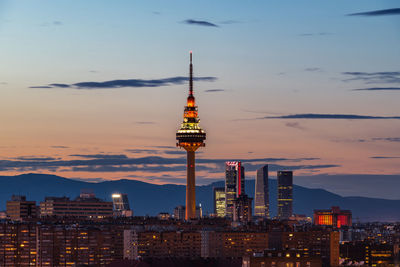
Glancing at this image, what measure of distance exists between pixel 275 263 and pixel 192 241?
73.1 meters

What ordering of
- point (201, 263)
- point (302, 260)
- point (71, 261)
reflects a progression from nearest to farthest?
point (302, 260) → point (201, 263) → point (71, 261)

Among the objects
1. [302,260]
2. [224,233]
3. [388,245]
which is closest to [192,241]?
[224,233]

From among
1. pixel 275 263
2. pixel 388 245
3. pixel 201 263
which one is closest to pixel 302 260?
pixel 275 263

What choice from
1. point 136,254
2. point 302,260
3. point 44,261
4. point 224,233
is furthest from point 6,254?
point 302,260

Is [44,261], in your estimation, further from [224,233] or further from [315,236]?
[315,236]

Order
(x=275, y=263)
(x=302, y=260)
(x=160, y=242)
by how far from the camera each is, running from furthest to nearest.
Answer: (x=160, y=242) → (x=302, y=260) → (x=275, y=263)

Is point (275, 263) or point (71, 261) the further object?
point (71, 261)

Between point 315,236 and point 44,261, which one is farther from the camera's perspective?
point 315,236

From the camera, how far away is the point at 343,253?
177000mm

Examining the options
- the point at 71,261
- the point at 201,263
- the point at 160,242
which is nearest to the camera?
the point at 201,263

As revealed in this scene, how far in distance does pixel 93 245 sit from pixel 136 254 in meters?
6.28

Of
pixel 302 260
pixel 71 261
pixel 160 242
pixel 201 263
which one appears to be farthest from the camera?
pixel 160 242

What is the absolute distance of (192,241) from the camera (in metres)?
189

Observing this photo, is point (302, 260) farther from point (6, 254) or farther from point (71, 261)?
point (6, 254)
